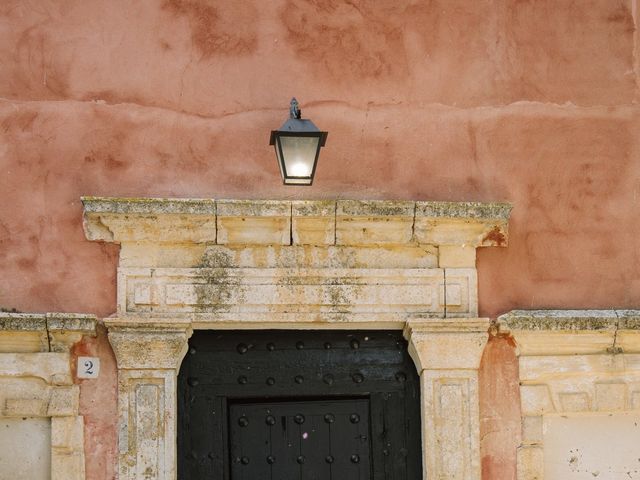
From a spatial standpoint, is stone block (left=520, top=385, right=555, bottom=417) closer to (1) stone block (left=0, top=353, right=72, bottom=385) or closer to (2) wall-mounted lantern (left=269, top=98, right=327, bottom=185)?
(2) wall-mounted lantern (left=269, top=98, right=327, bottom=185)

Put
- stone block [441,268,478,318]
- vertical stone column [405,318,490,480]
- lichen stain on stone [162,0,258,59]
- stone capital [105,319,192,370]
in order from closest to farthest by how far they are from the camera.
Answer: stone capital [105,319,192,370] < vertical stone column [405,318,490,480] < stone block [441,268,478,318] < lichen stain on stone [162,0,258,59]

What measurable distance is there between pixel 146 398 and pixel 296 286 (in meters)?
0.85

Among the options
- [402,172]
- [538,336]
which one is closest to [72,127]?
[402,172]

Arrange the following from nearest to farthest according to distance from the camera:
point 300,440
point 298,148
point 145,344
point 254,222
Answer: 1. point 298,148
2. point 145,344
3. point 254,222
4. point 300,440

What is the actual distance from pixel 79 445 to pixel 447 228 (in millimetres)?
1949

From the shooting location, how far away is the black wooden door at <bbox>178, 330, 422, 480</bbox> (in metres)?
5.12

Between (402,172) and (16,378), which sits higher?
(402,172)

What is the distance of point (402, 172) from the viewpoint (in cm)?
524

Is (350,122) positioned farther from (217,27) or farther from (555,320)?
(555,320)

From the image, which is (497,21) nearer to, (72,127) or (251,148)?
(251,148)

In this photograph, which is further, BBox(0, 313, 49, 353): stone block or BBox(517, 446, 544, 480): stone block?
BBox(517, 446, 544, 480): stone block

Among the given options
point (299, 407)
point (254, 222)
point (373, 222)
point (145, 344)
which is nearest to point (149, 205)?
point (254, 222)

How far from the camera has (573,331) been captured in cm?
509

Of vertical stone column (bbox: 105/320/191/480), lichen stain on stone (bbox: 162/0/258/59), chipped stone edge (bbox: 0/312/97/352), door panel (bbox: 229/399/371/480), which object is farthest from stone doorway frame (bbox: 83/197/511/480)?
lichen stain on stone (bbox: 162/0/258/59)
